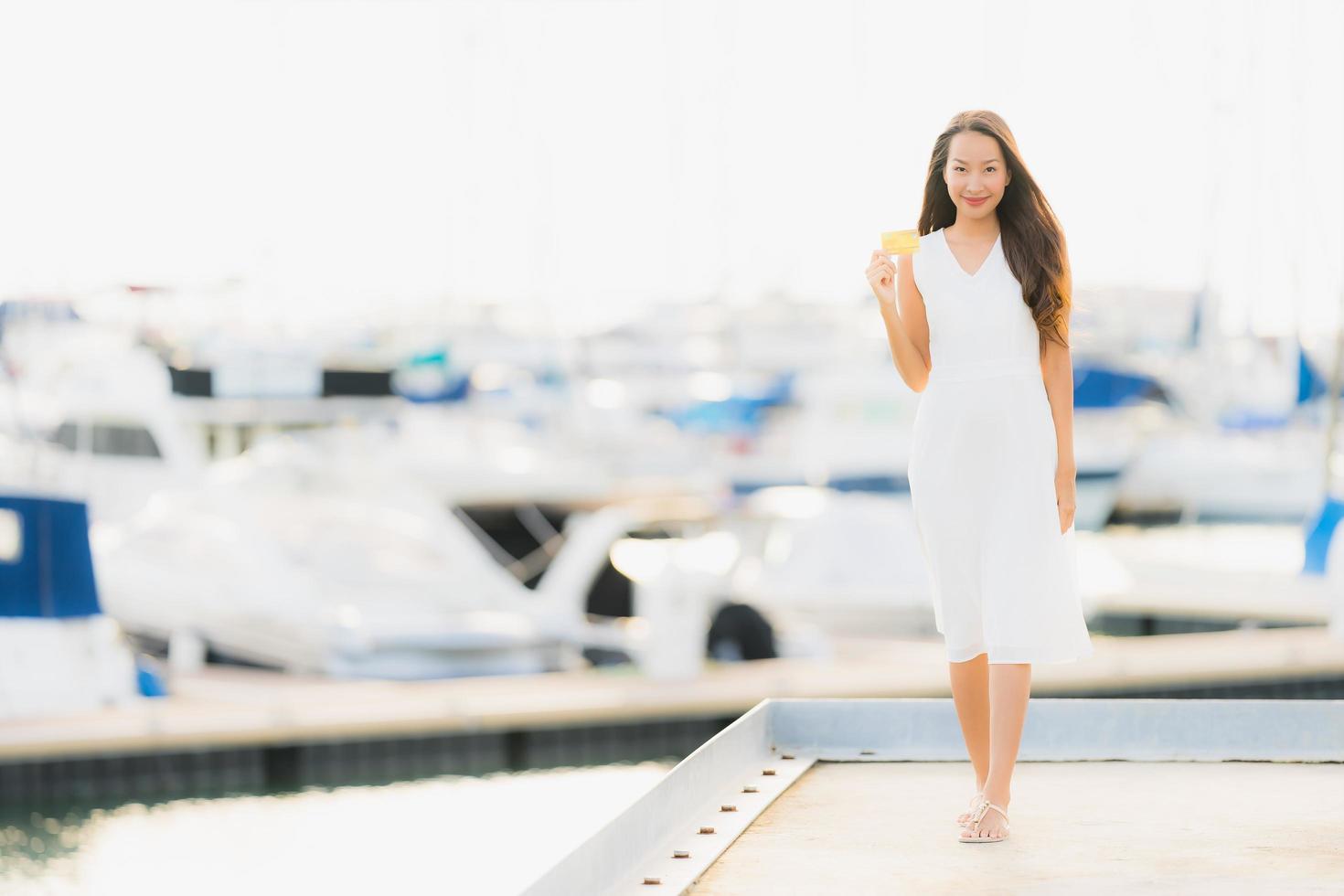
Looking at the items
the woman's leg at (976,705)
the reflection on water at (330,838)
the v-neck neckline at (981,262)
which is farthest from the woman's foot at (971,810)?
the reflection on water at (330,838)

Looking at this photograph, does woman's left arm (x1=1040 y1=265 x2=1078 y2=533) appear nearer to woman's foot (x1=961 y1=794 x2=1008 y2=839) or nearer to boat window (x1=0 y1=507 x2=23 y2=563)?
woman's foot (x1=961 y1=794 x2=1008 y2=839)

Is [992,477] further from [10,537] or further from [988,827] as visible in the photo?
[10,537]

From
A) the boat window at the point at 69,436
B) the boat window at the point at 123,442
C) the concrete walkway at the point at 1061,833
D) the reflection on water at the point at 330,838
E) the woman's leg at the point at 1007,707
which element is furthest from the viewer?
the boat window at the point at 69,436

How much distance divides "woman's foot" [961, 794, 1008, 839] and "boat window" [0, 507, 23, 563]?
1150cm

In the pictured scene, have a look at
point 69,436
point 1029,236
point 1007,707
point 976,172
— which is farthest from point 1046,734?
point 69,436

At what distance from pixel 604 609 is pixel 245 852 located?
24.2 feet

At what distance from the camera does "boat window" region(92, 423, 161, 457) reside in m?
21.3

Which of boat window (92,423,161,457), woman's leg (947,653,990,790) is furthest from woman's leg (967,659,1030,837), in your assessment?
boat window (92,423,161,457)

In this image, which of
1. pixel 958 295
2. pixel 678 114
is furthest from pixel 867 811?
pixel 678 114

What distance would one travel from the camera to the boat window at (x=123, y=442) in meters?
21.3

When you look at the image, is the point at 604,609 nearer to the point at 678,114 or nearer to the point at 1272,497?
the point at 678,114

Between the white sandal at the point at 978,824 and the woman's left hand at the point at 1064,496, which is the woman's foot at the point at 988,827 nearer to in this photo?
the white sandal at the point at 978,824

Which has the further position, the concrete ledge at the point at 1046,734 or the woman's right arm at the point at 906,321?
the concrete ledge at the point at 1046,734

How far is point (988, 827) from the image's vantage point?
3211 mm
